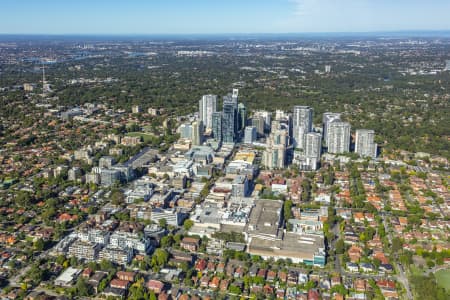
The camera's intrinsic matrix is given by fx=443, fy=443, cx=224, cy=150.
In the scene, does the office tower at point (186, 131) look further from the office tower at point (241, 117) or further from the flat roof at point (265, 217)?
the flat roof at point (265, 217)

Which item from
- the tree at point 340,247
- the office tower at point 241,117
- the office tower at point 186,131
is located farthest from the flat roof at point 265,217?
the office tower at point 241,117

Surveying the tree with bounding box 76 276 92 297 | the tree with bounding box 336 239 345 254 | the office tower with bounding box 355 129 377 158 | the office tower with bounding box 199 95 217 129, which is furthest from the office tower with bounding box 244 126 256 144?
the tree with bounding box 76 276 92 297

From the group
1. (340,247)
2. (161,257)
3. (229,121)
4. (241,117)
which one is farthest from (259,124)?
(161,257)

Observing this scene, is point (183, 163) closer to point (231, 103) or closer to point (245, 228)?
point (231, 103)

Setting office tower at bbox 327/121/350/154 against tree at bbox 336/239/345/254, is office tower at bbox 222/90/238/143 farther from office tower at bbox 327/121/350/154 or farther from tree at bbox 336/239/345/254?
tree at bbox 336/239/345/254

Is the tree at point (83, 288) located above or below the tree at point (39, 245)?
below

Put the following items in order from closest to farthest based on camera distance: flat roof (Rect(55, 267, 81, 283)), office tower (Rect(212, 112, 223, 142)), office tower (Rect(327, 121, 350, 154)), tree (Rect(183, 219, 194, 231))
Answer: flat roof (Rect(55, 267, 81, 283)), tree (Rect(183, 219, 194, 231)), office tower (Rect(327, 121, 350, 154)), office tower (Rect(212, 112, 223, 142))
